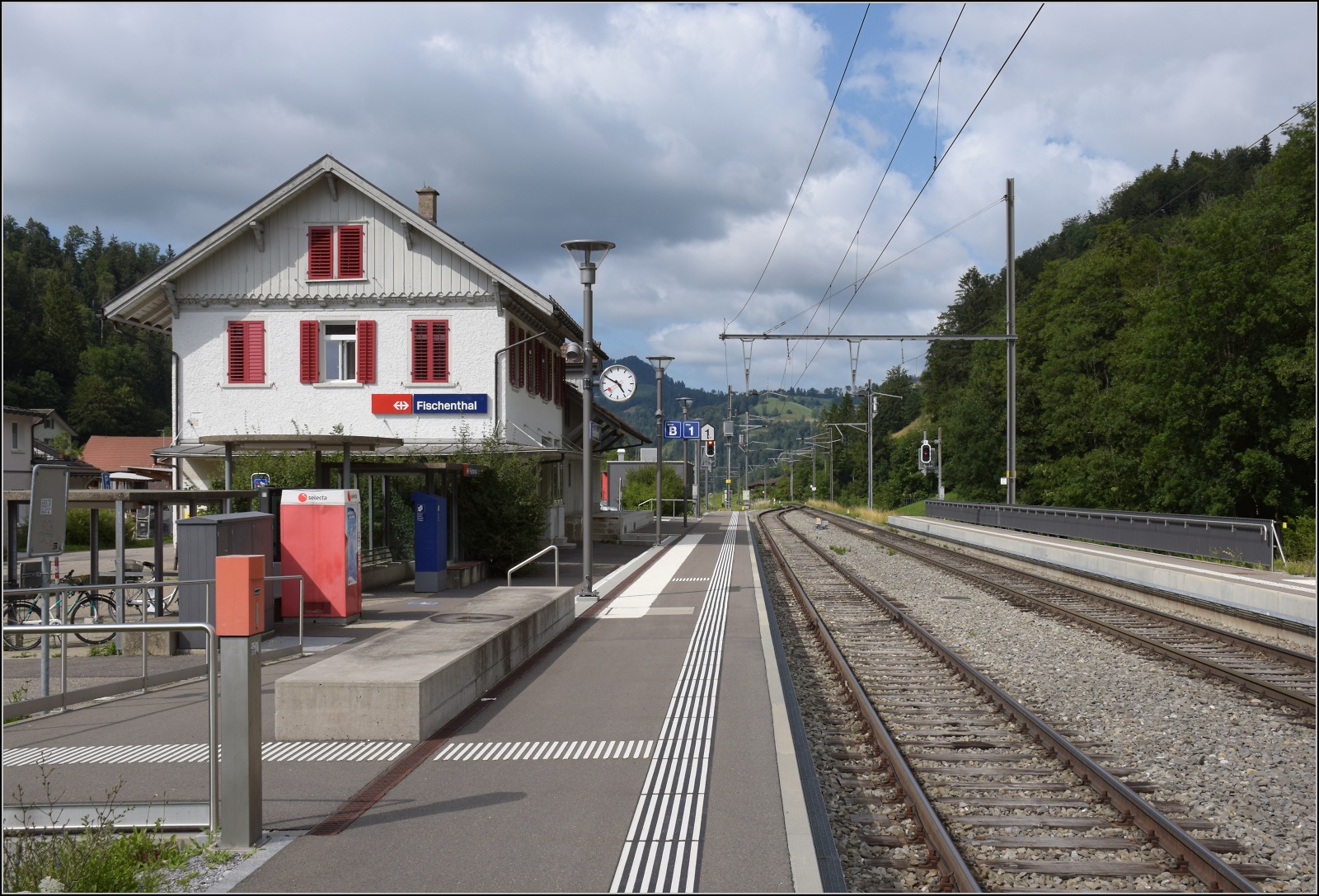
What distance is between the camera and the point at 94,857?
4719mm

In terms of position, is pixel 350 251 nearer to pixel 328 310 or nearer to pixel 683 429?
pixel 328 310

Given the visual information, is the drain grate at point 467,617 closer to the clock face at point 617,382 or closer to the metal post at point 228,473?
the metal post at point 228,473

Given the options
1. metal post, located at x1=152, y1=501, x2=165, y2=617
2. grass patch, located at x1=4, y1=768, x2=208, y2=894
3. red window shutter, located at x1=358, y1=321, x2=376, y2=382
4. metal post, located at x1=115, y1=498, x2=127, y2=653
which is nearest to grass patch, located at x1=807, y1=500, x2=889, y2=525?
red window shutter, located at x1=358, y1=321, x2=376, y2=382

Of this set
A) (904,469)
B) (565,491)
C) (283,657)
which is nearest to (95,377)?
(565,491)

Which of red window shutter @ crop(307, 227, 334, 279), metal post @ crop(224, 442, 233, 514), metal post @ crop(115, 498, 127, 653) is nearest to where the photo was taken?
metal post @ crop(115, 498, 127, 653)

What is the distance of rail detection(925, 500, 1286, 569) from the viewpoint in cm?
1877

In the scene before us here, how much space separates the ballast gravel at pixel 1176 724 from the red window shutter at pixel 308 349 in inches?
700

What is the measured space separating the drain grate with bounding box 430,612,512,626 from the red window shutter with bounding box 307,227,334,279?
17286mm

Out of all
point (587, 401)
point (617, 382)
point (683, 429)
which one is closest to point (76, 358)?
point (683, 429)

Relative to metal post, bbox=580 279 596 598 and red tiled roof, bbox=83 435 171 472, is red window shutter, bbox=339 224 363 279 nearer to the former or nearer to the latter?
metal post, bbox=580 279 596 598

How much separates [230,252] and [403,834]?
81.1 ft

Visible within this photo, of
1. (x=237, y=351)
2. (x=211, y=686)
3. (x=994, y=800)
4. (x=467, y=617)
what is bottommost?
(x=994, y=800)

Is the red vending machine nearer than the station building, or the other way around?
the red vending machine

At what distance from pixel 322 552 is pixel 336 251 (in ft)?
46.1
